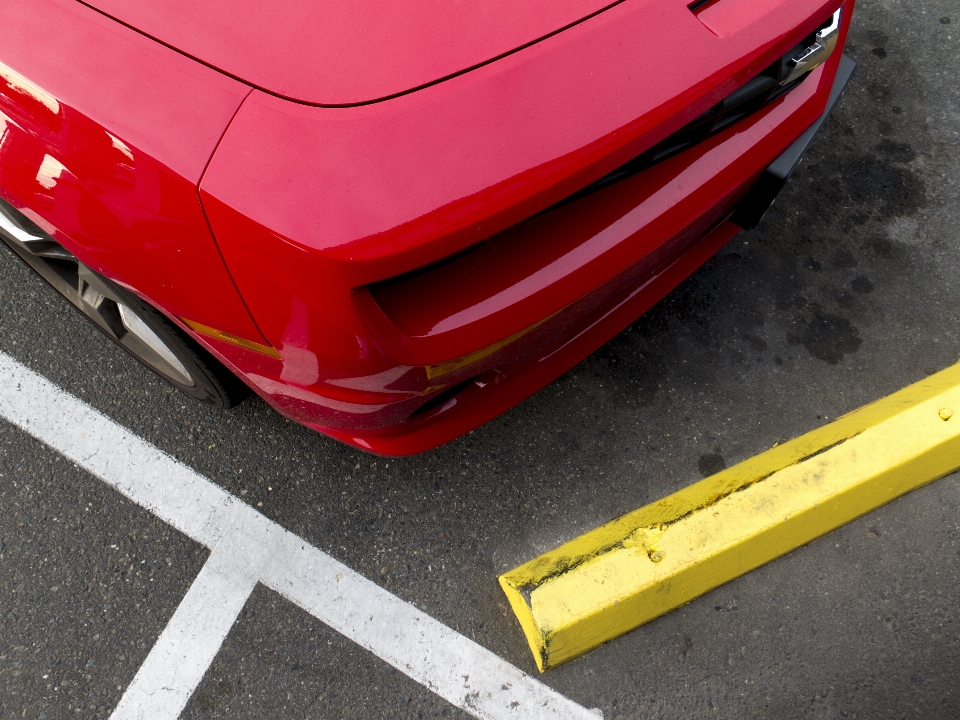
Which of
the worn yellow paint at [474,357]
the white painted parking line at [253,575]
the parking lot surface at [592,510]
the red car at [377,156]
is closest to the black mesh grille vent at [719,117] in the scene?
the red car at [377,156]

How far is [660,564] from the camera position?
173 cm

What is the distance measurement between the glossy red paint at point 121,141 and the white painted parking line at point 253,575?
807 mm

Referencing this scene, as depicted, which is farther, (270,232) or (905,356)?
(905,356)

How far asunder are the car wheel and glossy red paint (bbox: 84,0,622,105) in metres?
0.57

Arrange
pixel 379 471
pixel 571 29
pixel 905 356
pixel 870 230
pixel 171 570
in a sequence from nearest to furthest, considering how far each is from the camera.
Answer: pixel 571 29 → pixel 171 570 → pixel 379 471 → pixel 905 356 → pixel 870 230

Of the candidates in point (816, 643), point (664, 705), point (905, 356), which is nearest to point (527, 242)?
point (664, 705)

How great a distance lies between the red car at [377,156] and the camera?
42.6 inches

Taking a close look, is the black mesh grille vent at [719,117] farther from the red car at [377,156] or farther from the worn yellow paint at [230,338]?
the worn yellow paint at [230,338]

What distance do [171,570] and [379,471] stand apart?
0.61 metres

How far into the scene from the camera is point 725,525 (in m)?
1.78

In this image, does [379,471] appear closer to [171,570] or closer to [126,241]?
[171,570]

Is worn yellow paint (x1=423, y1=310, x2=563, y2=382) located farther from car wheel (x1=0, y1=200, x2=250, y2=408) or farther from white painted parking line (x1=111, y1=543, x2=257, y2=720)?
white painted parking line (x1=111, y1=543, x2=257, y2=720)

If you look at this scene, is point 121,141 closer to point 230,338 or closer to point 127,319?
point 230,338

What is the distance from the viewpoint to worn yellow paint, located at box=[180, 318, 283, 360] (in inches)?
50.5
